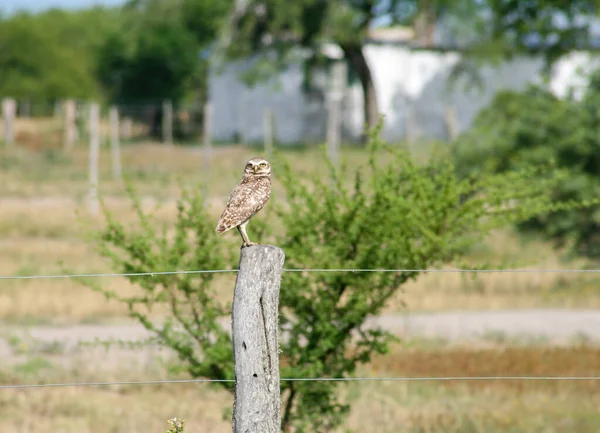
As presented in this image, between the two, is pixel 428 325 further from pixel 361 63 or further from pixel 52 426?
pixel 361 63

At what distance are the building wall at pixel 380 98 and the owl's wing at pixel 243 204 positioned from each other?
43933 millimetres

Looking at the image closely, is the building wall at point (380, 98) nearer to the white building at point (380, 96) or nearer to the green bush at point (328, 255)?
the white building at point (380, 96)

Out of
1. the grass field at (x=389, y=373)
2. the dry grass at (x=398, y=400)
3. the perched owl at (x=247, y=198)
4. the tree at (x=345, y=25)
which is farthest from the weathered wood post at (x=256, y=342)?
the tree at (x=345, y=25)

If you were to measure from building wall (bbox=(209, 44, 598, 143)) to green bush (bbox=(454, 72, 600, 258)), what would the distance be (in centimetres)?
3189

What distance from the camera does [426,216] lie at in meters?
8.47

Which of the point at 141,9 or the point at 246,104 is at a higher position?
the point at 141,9

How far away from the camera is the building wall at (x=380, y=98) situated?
5166cm

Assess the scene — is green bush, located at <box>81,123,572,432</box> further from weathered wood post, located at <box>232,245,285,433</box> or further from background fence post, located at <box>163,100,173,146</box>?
background fence post, located at <box>163,100,173,146</box>

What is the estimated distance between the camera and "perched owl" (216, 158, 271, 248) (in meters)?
6.21

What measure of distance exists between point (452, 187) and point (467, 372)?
4.08 meters

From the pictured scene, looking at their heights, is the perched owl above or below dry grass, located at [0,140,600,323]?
above

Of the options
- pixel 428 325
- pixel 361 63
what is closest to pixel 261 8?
pixel 361 63

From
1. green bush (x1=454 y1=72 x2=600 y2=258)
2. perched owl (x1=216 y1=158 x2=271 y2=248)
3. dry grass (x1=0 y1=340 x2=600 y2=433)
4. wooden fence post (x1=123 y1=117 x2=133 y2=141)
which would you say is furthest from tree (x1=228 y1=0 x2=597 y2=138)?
perched owl (x1=216 y1=158 x2=271 y2=248)

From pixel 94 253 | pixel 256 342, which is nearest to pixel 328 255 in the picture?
pixel 256 342
